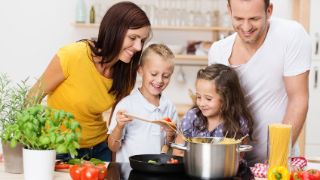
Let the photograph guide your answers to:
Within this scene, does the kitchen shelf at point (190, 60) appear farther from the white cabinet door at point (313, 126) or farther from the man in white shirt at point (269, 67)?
the man in white shirt at point (269, 67)

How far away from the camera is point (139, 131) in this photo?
288cm

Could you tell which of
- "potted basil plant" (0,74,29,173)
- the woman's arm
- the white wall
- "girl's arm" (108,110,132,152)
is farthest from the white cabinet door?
"potted basil plant" (0,74,29,173)

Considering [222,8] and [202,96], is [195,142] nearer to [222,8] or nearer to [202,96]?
[202,96]

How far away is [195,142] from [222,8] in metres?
3.85

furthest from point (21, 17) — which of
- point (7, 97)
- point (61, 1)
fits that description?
point (7, 97)

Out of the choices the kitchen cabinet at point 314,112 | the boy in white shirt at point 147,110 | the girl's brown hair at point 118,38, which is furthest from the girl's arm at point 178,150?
the kitchen cabinet at point 314,112

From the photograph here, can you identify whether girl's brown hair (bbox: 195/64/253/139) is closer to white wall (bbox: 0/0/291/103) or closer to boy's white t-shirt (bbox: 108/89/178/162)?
boy's white t-shirt (bbox: 108/89/178/162)

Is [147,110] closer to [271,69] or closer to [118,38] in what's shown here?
[118,38]

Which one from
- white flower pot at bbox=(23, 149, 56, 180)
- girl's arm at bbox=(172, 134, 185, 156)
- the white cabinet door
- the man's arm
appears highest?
the man's arm

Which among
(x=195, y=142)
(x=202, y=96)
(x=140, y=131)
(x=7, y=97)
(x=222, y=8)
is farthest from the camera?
(x=222, y=8)

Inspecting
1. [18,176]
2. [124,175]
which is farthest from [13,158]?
[124,175]

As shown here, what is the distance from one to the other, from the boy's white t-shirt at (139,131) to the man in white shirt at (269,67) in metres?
0.46

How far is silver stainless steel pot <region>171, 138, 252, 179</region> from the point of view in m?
2.07

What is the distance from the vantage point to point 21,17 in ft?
19.2
